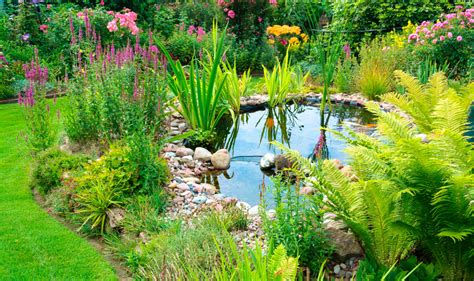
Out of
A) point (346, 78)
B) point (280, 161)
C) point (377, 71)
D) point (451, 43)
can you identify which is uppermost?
point (451, 43)

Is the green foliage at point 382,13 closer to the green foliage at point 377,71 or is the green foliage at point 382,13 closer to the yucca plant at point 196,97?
the green foliage at point 377,71

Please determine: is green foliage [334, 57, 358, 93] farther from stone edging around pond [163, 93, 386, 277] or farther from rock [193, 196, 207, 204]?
rock [193, 196, 207, 204]

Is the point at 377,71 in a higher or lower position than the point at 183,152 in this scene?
higher

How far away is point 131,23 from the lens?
846 centimetres

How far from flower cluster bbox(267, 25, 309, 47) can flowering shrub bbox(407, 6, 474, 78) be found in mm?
3370

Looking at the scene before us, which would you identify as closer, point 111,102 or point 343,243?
point 343,243

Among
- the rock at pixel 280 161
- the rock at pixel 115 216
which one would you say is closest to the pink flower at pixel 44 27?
the rock at pixel 280 161

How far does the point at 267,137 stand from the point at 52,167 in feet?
9.11

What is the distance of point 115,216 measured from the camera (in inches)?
145

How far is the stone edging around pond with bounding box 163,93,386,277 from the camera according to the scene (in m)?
2.97

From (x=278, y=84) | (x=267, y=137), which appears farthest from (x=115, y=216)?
(x=278, y=84)

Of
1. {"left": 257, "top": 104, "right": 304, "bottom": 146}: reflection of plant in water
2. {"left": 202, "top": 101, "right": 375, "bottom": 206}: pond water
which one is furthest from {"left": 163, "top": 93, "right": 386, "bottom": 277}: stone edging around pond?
{"left": 257, "top": 104, "right": 304, "bottom": 146}: reflection of plant in water

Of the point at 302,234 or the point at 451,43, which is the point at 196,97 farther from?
the point at 451,43

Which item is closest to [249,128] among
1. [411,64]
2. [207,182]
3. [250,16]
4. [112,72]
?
[207,182]
